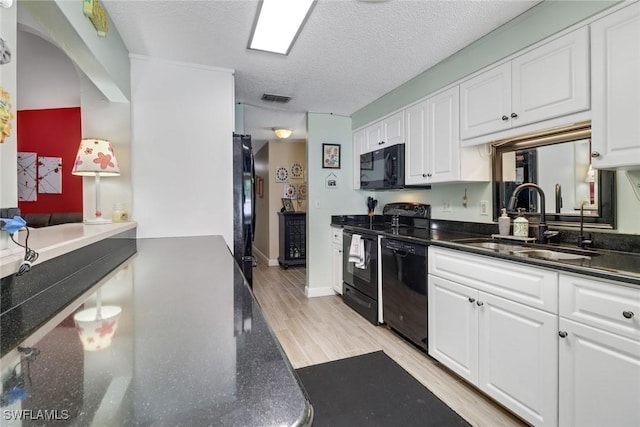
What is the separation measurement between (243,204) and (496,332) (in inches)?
77.9

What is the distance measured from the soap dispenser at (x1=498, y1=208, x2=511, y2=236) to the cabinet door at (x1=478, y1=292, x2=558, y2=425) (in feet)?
2.05

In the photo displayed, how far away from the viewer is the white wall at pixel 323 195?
3.75 meters

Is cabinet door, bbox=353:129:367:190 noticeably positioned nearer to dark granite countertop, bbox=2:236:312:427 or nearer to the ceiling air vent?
the ceiling air vent

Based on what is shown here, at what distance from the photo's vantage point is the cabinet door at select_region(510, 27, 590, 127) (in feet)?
4.99

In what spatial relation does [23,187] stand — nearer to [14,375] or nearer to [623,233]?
[14,375]

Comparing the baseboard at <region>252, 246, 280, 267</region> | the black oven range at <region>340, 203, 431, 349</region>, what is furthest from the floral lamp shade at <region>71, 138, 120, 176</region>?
the baseboard at <region>252, 246, 280, 267</region>

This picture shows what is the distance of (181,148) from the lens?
243cm

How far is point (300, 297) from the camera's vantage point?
374 cm

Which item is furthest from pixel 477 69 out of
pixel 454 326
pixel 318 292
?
pixel 318 292

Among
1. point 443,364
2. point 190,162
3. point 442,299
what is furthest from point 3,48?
point 443,364

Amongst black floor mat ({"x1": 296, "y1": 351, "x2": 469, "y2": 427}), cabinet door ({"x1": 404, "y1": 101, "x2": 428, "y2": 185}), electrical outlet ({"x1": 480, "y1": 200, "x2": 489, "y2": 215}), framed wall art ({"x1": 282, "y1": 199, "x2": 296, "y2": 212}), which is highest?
cabinet door ({"x1": 404, "y1": 101, "x2": 428, "y2": 185})

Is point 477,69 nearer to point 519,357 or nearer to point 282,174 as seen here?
point 519,357

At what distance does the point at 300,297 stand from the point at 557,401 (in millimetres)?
2739

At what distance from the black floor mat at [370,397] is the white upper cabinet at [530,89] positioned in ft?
5.32
